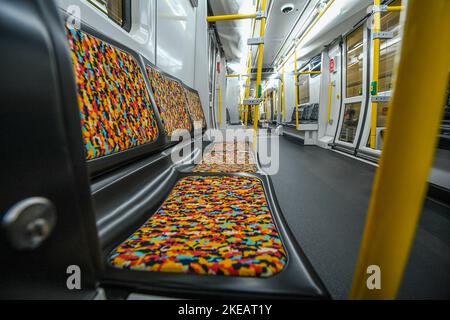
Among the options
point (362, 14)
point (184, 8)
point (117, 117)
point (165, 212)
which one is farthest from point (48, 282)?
point (362, 14)

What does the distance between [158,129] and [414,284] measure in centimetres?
138

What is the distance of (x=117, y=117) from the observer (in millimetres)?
847

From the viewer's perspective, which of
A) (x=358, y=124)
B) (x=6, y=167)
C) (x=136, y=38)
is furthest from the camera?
(x=358, y=124)

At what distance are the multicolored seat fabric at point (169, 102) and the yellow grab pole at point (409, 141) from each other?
121 cm

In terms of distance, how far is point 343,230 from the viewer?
1281mm

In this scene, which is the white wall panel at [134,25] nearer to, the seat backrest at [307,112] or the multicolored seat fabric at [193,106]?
the multicolored seat fabric at [193,106]

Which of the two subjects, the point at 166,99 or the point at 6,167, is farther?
the point at 166,99

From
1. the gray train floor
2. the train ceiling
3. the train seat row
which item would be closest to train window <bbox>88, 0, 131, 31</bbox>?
the train seat row

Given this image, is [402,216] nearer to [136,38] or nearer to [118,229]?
[118,229]

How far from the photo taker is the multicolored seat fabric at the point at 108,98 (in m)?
0.69

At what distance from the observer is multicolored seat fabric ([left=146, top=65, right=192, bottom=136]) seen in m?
1.35

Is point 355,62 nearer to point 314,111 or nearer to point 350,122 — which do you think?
point 350,122

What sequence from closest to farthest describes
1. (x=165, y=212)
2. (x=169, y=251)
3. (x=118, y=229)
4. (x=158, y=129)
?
(x=169, y=251), (x=118, y=229), (x=165, y=212), (x=158, y=129)

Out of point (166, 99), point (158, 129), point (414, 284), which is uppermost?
point (166, 99)
